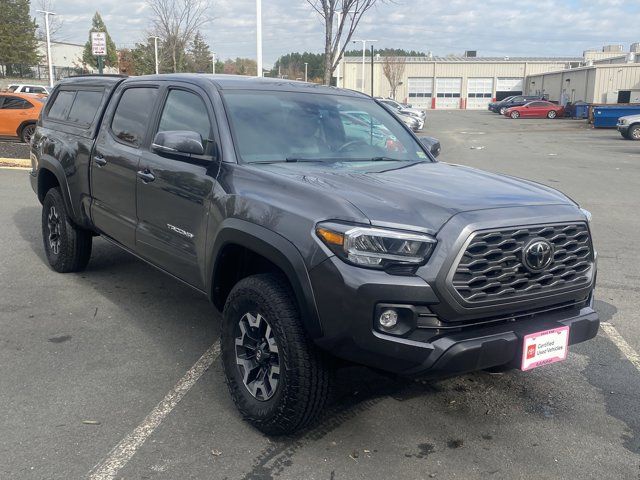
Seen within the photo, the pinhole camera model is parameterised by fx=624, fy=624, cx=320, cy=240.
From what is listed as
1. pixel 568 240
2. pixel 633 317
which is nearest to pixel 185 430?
pixel 568 240

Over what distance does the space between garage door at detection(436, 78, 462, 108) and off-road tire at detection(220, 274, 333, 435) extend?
7936 cm

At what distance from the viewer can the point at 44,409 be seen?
361 centimetres

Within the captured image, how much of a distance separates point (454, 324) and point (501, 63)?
82.2 meters

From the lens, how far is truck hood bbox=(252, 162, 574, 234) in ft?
9.68

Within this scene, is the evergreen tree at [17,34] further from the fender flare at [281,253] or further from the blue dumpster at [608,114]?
the fender flare at [281,253]

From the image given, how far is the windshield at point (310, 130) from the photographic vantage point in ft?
13.0

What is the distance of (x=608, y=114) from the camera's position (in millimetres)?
35344

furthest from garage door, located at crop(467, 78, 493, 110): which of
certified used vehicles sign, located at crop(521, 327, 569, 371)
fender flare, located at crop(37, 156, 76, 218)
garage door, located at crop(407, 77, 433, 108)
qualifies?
certified used vehicles sign, located at crop(521, 327, 569, 371)

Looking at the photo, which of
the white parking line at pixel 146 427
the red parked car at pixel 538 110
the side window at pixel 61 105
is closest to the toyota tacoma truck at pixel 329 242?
the white parking line at pixel 146 427

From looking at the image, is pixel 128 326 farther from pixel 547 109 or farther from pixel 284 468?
pixel 547 109

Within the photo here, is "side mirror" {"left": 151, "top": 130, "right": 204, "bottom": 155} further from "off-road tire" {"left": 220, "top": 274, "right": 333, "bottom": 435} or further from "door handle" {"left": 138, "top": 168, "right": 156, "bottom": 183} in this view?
"off-road tire" {"left": 220, "top": 274, "right": 333, "bottom": 435}

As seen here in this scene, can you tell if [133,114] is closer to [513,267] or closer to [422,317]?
[422,317]

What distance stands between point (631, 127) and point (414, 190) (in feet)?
94.7

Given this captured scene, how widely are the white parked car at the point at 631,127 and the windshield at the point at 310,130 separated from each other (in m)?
27.2
